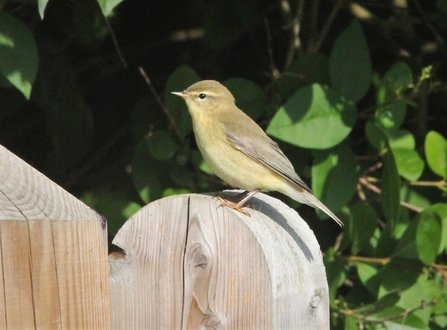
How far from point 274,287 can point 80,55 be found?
332cm

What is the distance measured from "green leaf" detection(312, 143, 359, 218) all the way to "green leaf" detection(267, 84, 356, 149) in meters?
0.18

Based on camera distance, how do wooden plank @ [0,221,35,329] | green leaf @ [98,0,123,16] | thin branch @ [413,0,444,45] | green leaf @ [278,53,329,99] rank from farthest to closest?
thin branch @ [413,0,444,45] → green leaf @ [278,53,329,99] → green leaf @ [98,0,123,16] → wooden plank @ [0,221,35,329]

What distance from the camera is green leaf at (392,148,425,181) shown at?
3.99 metres

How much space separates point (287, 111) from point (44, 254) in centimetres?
214

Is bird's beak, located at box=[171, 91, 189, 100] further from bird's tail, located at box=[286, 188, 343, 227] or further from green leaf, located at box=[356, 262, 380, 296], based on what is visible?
green leaf, located at box=[356, 262, 380, 296]

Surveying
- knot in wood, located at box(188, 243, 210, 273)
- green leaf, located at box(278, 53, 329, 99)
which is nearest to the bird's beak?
green leaf, located at box(278, 53, 329, 99)

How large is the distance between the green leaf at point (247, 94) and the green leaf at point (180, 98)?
0.76 feet

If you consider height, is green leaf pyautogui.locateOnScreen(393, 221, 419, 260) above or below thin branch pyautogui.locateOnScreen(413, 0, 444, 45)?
below

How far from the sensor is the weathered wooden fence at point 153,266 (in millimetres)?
1758

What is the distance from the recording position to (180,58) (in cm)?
511

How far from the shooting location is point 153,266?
87.1 inches

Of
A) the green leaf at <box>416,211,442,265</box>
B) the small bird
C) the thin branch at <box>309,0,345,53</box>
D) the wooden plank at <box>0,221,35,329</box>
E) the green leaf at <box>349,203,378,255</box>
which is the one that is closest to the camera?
the wooden plank at <box>0,221,35,329</box>

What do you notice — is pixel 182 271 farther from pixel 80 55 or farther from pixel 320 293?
pixel 80 55

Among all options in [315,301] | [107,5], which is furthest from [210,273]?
[107,5]
